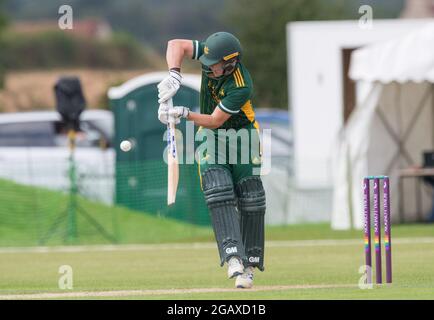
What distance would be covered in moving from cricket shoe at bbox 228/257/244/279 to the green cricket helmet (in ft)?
5.65

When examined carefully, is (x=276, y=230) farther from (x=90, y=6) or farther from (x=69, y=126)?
(x=90, y=6)

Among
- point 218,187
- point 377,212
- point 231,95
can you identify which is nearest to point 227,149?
point 218,187

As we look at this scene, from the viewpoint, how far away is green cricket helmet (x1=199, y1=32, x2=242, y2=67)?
40.8 ft

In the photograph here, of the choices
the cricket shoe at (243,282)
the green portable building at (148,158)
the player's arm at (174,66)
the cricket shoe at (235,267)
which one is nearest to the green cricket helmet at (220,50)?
the player's arm at (174,66)

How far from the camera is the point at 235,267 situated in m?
12.5

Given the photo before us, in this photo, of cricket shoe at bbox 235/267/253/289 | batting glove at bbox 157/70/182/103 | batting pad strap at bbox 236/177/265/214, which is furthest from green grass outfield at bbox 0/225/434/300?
batting glove at bbox 157/70/182/103

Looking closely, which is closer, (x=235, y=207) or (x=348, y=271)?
(x=235, y=207)

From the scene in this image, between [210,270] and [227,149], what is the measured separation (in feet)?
10.2

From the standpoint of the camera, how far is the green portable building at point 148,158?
25.9 m

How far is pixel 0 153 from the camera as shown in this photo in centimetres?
3225

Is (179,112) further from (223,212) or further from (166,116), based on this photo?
(223,212)

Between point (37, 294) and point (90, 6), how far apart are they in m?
136

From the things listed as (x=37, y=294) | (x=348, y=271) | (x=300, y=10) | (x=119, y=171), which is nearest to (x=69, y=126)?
(x=119, y=171)

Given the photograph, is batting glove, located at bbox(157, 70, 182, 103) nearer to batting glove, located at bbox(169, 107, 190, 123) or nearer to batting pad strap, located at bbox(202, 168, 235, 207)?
batting glove, located at bbox(169, 107, 190, 123)
